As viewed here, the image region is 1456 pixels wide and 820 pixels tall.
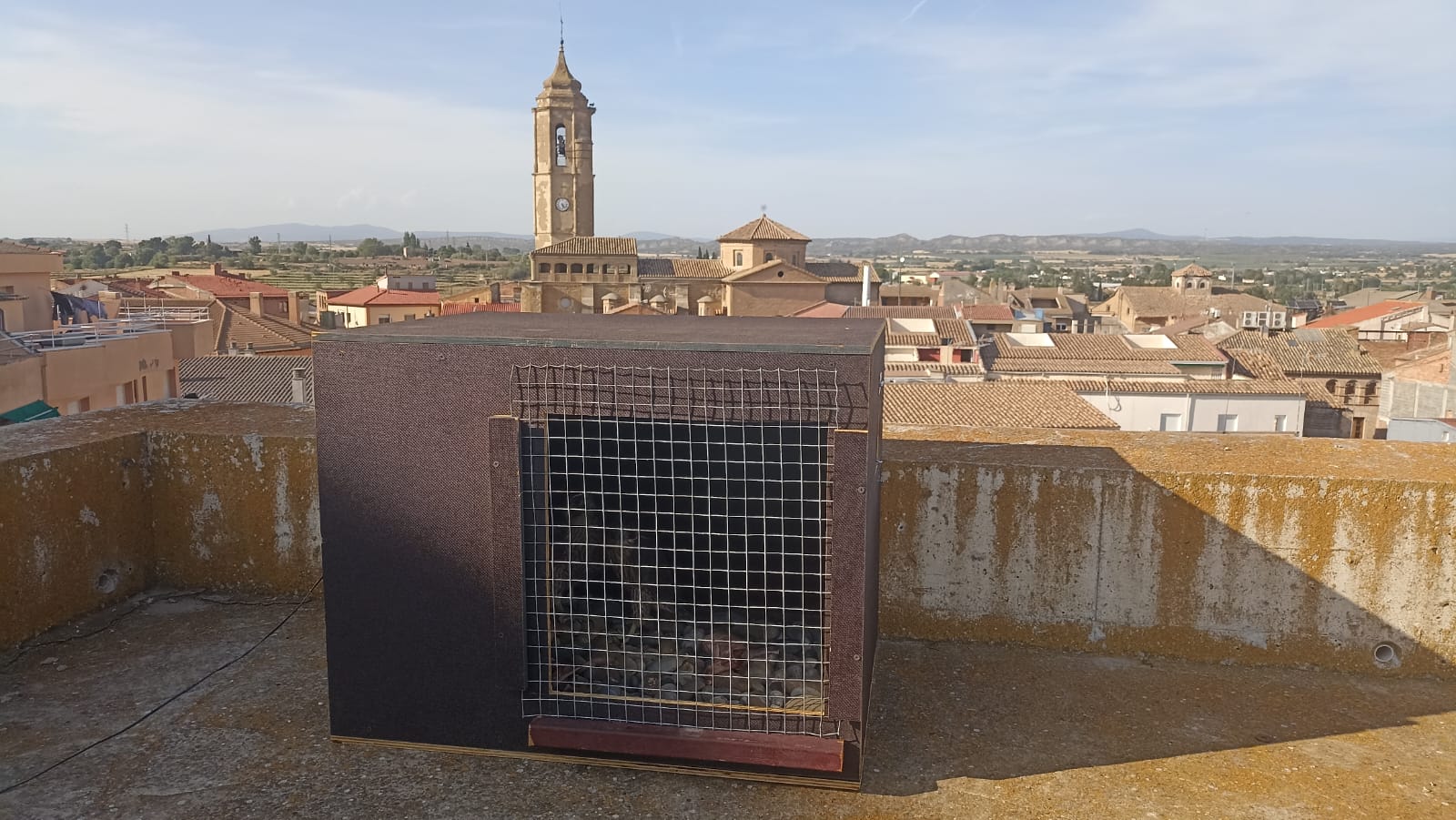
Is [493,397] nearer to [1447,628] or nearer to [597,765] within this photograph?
[597,765]

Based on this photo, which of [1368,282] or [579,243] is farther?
[1368,282]

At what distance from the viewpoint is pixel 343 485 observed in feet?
14.6

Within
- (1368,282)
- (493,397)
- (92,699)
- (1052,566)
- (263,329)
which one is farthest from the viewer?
(1368,282)

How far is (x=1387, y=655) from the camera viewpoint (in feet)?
17.4

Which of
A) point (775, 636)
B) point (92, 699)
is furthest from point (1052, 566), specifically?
point (92, 699)

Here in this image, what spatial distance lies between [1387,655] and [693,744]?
12.0 ft

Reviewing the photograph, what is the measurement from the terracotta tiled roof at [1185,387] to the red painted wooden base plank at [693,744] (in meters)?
22.9

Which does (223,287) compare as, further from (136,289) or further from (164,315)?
(164,315)

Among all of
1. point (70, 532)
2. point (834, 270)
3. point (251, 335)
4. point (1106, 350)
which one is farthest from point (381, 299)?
point (70, 532)

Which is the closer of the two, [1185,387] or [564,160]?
[1185,387]

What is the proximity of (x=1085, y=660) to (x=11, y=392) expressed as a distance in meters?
10.9

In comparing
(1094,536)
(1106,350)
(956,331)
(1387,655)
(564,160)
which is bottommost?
(1106,350)

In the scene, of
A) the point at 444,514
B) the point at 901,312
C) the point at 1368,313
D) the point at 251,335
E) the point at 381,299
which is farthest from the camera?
the point at 381,299

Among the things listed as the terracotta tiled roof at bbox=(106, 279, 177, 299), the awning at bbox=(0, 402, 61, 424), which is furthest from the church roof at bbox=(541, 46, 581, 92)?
the awning at bbox=(0, 402, 61, 424)
